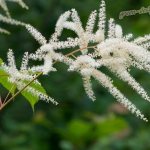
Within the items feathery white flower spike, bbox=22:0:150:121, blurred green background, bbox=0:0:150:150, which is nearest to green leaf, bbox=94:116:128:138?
blurred green background, bbox=0:0:150:150

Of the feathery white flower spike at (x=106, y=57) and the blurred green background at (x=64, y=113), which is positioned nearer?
the feathery white flower spike at (x=106, y=57)

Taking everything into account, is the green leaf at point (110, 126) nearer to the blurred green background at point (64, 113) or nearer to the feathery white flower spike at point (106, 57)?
the blurred green background at point (64, 113)

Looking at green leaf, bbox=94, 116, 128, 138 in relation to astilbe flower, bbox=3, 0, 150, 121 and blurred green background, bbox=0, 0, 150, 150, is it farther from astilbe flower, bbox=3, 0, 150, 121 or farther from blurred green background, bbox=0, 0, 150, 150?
astilbe flower, bbox=3, 0, 150, 121

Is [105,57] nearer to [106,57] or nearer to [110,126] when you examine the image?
[106,57]

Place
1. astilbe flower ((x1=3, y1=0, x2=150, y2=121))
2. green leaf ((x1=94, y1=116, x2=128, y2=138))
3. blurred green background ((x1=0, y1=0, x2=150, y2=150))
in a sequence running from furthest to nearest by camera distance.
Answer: blurred green background ((x1=0, y1=0, x2=150, y2=150)) < green leaf ((x1=94, y1=116, x2=128, y2=138)) < astilbe flower ((x1=3, y1=0, x2=150, y2=121))

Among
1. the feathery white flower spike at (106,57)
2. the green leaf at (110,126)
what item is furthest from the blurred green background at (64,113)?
the feathery white flower spike at (106,57)

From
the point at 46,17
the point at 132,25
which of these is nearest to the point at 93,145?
the point at 46,17

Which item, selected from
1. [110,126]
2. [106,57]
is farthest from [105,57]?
[110,126]

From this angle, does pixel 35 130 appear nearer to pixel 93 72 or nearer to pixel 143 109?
pixel 143 109
